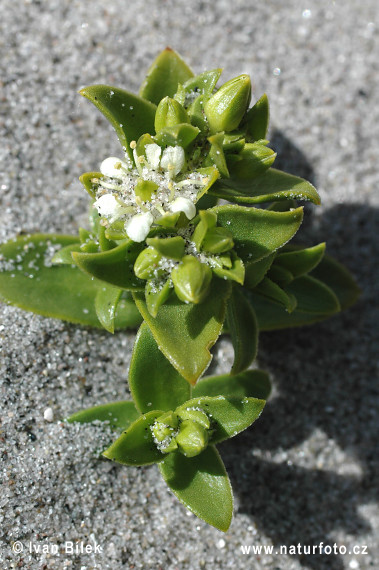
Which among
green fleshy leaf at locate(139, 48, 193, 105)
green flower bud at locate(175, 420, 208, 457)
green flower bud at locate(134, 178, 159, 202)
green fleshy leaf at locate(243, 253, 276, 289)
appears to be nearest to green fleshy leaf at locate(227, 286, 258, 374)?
green fleshy leaf at locate(243, 253, 276, 289)

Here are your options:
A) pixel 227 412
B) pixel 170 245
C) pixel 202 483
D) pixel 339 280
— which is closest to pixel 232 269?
pixel 170 245

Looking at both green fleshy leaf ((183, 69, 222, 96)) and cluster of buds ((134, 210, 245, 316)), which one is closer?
cluster of buds ((134, 210, 245, 316))

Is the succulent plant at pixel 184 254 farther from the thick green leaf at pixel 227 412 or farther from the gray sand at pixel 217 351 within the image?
the gray sand at pixel 217 351

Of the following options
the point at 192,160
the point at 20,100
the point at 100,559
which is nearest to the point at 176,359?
the point at 192,160

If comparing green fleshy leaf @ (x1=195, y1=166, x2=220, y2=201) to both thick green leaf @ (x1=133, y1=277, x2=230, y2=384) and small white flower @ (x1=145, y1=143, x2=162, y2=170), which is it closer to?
small white flower @ (x1=145, y1=143, x2=162, y2=170)

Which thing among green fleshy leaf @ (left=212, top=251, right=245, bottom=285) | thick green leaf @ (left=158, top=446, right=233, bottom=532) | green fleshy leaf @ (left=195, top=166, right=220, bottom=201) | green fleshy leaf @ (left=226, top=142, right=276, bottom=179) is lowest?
thick green leaf @ (left=158, top=446, right=233, bottom=532)

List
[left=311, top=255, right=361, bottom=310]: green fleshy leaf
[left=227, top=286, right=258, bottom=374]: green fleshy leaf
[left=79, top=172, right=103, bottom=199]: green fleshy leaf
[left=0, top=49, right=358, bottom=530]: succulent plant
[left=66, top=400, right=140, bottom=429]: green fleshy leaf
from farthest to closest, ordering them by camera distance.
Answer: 1. [left=311, top=255, right=361, bottom=310]: green fleshy leaf
2. [left=66, top=400, right=140, bottom=429]: green fleshy leaf
3. [left=227, top=286, right=258, bottom=374]: green fleshy leaf
4. [left=79, top=172, right=103, bottom=199]: green fleshy leaf
5. [left=0, top=49, right=358, bottom=530]: succulent plant

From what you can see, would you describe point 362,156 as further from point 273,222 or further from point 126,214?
point 126,214
